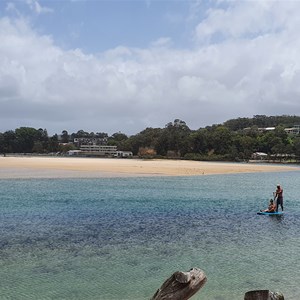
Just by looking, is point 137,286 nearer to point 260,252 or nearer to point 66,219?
point 260,252

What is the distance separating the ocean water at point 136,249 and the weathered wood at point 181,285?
20.8 feet

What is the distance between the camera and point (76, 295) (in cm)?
982

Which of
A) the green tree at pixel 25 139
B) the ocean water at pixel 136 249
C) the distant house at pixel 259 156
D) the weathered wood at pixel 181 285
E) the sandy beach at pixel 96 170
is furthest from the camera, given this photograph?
the green tree at pixel 25 139

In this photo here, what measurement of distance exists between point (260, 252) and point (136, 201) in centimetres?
1584

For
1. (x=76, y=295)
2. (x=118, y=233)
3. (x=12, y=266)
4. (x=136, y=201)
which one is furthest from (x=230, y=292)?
(x=136, y=201)

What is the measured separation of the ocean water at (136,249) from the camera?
1049 centimetres

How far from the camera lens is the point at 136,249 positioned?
14.5m

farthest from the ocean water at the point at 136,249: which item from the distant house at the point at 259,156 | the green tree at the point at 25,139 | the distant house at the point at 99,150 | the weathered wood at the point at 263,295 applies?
the green tree at the point at 25,139

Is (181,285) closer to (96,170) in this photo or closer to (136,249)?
(136,249)

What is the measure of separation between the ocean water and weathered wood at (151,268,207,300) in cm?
633

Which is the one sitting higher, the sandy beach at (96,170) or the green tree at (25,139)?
the green tree at (25,139)

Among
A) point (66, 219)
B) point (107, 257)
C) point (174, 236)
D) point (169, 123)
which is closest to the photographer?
point (107, 257)

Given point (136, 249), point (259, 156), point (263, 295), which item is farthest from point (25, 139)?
point (263, 295)

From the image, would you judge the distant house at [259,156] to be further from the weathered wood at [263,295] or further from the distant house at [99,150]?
the weathered wood at [263,295]
